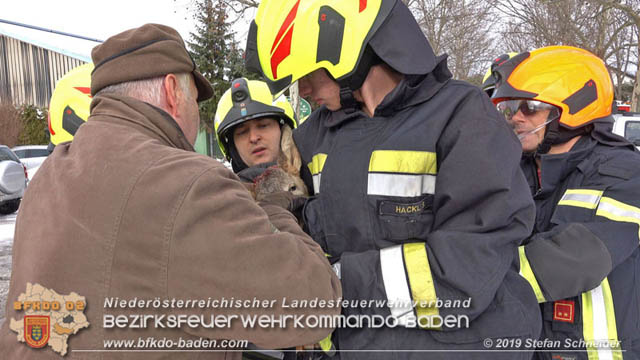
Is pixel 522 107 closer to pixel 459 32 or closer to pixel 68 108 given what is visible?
pixel 68 108

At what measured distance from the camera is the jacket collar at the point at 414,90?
149cm

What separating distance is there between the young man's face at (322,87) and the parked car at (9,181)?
1204 cm

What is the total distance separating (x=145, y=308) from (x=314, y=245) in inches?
22.1

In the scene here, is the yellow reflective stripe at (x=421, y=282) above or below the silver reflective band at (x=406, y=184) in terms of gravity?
below

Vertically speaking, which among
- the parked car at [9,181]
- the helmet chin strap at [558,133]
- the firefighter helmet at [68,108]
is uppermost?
the helmet chin strap at [558,133]

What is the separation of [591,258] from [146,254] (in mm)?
1666

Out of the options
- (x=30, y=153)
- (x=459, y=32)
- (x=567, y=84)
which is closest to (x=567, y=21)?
(x=459, y=32)

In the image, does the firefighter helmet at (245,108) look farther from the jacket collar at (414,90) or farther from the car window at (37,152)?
the car window at (37,152)

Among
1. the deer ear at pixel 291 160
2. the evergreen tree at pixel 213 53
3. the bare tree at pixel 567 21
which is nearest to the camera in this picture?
the deer ear at pixel 291 160

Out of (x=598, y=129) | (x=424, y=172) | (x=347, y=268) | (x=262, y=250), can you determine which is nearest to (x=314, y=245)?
(x=347, y=268)

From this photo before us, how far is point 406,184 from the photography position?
4.81 ft

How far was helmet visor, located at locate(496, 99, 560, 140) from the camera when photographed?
2.23 metres

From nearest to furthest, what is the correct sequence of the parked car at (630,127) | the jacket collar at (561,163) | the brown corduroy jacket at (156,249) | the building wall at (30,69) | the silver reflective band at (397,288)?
the brown corduroy jacket at (156,249) → the silver reflective band at (397,288) → the jacket collar at (561,163) → the parked car at (630,127) → the building wall at (30,69)

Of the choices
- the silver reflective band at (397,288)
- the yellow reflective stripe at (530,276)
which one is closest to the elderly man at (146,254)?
the silver reflective band at (397,288)
